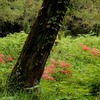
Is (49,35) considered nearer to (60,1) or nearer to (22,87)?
(60,1)

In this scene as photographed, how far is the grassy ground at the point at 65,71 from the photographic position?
19.6 ft

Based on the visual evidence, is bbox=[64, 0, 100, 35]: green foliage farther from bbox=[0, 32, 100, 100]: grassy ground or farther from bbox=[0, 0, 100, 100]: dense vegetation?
bbox=[0, 32, 100, 100]: grassy ground

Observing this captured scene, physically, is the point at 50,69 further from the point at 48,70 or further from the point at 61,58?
the point at 61,58

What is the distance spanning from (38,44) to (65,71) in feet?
12.0

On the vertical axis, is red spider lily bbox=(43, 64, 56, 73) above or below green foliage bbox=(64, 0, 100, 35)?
below

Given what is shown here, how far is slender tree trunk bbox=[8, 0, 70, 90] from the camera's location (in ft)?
19.7

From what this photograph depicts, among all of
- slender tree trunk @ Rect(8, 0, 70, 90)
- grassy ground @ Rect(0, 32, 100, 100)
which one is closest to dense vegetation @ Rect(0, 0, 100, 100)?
grassy ground @ Rect(0, 32, 100, 100)

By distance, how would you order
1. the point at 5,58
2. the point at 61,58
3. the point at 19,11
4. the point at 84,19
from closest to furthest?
1. the point at 5,58
2. the point at 61,58
3. the point at 19,11
4. the point at 84,19

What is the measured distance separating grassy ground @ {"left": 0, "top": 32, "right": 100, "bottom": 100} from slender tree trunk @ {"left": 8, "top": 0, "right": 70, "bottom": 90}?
0.27 meters

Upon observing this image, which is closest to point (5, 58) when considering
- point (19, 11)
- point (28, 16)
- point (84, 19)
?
point (19, 11)

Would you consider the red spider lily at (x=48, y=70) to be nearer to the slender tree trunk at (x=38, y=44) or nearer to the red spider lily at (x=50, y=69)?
the red spider lily at (x=50, y=69)

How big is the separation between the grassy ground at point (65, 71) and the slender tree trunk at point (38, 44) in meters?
0.27

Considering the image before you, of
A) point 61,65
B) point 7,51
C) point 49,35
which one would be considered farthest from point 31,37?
point 7,51

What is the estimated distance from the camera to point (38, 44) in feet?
20.0
